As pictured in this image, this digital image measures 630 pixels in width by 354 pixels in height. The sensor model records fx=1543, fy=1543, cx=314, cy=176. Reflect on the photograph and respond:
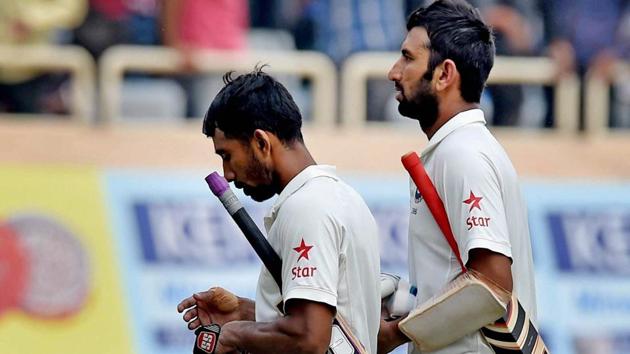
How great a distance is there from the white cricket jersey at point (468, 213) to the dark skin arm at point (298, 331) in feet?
1.83

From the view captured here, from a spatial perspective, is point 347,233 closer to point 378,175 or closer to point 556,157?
point 378,175

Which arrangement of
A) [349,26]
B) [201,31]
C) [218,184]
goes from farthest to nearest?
[349,26], [201,31], [218,184]

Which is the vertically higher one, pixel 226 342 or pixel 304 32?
pixel 304 32

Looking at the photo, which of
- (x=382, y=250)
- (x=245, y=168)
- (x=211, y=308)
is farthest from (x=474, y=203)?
(x=382, y=250)

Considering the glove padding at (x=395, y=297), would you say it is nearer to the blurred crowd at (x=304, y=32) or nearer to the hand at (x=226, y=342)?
the hand at (x=226, y=342)

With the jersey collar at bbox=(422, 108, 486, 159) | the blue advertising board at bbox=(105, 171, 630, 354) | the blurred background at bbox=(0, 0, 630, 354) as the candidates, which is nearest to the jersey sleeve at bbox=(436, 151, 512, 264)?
the jersey collar at bbox=(422, 108, 486, 159)

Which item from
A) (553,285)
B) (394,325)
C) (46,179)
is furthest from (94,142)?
(394,325)

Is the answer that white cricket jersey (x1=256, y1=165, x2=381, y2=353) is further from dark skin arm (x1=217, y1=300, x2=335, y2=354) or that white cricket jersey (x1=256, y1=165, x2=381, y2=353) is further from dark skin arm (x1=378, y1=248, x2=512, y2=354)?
dark skin arm (x1=378, y1=248, x2=512, y2=354)

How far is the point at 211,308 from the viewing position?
4207 mm

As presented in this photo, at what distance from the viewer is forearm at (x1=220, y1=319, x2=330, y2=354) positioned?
3844 millimetres

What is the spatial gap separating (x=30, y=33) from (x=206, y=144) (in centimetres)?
142

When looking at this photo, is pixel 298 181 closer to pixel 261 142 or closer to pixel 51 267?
pixel 261 142

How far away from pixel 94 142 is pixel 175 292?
1.58 m

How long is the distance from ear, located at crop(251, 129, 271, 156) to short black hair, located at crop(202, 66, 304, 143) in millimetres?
12
